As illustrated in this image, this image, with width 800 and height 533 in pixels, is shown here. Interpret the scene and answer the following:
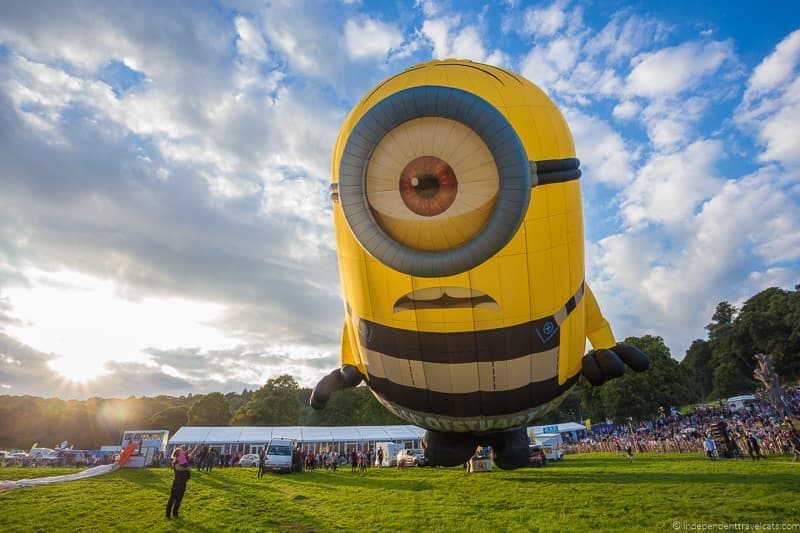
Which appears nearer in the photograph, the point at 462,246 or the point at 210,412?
the point at 462,246

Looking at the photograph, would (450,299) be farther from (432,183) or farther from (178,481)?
(178,481)

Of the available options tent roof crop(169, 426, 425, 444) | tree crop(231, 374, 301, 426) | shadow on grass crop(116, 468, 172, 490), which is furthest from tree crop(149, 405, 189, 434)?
shadow on grass crop(116, 468, 172, 490)

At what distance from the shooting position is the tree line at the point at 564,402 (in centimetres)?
4969

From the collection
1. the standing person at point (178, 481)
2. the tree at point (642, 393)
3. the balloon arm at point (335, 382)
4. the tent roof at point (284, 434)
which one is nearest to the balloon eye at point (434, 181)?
the balloon arm at point (335, 382)

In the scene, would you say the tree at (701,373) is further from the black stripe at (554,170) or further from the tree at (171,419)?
the black stripe at (554,170)

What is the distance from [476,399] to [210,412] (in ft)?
213

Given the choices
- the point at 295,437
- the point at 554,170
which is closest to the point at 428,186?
the point at 554,170

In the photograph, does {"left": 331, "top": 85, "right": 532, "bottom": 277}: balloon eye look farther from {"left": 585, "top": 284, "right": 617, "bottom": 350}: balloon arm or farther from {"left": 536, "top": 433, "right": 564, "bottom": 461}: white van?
{"left": 536, "top": 433, "right": 564, "bottom": 461}: white van

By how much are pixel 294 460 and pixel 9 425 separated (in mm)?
69058

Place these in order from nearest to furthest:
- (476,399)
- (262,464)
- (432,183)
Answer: (432,183), (476,399), (262,464)

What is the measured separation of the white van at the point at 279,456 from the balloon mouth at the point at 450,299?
19.7 meters

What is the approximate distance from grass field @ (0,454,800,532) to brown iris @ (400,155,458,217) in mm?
6794

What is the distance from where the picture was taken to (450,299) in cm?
534

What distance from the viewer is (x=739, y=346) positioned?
209ft
